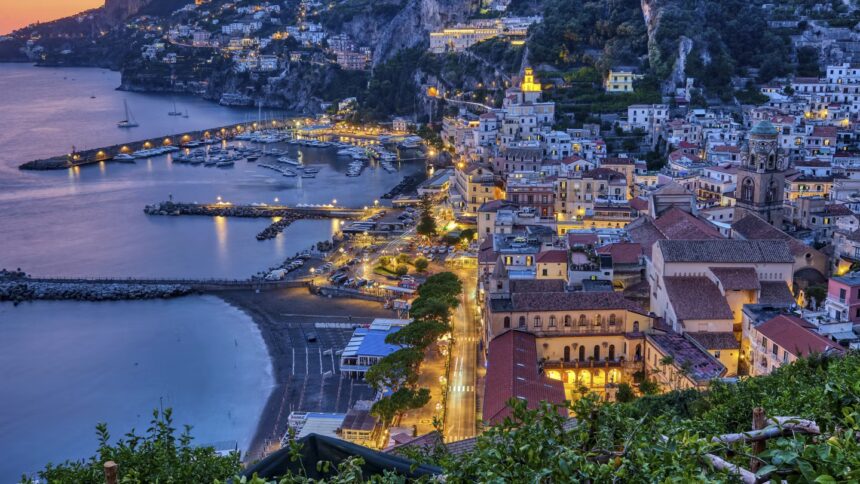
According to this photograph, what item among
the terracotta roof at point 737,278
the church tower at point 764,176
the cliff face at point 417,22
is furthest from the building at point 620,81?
the cliff face at point 417,22

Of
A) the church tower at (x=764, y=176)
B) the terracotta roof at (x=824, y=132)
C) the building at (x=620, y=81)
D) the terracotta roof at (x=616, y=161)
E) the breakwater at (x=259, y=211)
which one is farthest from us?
the building at (x=620, y=81)

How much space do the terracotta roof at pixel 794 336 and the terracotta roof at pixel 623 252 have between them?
4003mm

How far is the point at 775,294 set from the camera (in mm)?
14188

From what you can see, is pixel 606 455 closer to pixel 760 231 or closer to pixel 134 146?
pixel 760 231

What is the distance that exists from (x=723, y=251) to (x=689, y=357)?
9.15ft

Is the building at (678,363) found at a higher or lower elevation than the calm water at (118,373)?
higher

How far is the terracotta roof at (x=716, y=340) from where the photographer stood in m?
13.1

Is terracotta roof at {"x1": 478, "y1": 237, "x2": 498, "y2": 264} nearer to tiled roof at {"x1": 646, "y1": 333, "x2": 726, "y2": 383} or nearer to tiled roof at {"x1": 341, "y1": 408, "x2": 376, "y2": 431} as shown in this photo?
tiled roof at {"x1": 646, "y1": 333, "x2": 726, "y2": 383}

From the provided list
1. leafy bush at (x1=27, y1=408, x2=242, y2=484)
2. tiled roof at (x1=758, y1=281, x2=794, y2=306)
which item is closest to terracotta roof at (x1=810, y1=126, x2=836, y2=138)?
tiled roof at (x1=758, y1=281, x2=794, y2=306)

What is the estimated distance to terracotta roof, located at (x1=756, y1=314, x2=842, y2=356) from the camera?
36.6ft

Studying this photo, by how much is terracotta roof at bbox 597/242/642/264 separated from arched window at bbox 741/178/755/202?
492cm

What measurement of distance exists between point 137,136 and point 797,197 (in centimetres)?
4293

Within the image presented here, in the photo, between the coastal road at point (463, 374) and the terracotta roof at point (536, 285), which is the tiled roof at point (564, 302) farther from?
the coastal road at point (463, 374)

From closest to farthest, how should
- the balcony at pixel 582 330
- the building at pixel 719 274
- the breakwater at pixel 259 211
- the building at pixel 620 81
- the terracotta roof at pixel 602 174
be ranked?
the building at pixel 719 274 → the balcony at pixel 582 330 → the terracotta roof at pixel 602 174 → the breakwater at pixel 259 211 → the building at pixel 620 81
